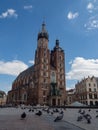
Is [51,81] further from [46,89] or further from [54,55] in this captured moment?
[54,55]

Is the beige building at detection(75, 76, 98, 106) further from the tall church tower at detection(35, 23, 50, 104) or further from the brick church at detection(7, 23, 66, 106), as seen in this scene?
the tall church tower at detection(35, 23, 50, 104)

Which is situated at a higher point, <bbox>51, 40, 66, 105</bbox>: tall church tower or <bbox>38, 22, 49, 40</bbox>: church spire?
<bbox>38, 22, 49, 40</bbox>: church spire

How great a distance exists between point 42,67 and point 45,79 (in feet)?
20.7

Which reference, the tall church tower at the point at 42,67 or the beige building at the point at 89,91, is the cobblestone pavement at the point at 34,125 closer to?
the tall church tower at the point at 42,67

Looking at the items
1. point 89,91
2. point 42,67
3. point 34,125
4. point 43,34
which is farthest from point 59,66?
point 34,125

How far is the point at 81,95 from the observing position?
94.4 meters

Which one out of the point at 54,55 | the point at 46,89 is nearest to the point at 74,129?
the point at 46,89

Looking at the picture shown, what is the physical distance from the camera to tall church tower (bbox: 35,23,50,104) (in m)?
83.9

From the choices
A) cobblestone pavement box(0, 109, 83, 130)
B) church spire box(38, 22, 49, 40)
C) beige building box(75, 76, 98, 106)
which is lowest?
Result: cobblestone pavement box(0, 109, 83, 130)

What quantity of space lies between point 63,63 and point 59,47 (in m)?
10.2

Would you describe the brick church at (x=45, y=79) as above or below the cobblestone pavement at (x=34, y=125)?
above

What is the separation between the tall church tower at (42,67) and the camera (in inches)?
3304

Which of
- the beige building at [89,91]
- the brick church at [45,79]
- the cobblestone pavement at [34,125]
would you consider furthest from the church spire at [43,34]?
the cobblestone pavement at [34,125]

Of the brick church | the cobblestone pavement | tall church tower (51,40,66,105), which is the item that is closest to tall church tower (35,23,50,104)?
the brick church
